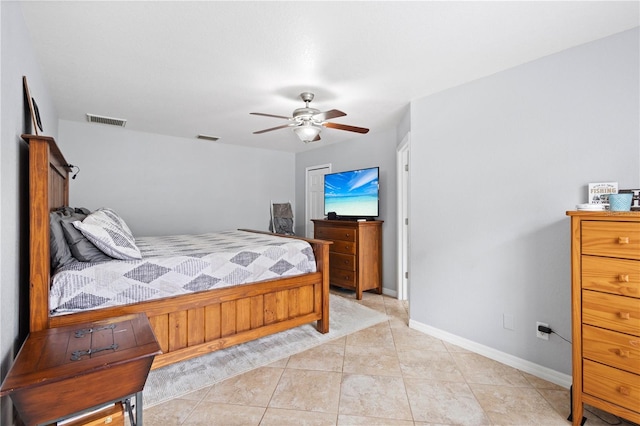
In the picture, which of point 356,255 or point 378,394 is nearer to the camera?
point 378,394

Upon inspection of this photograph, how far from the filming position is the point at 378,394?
1.92m

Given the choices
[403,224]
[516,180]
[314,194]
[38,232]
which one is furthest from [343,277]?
[38,232]

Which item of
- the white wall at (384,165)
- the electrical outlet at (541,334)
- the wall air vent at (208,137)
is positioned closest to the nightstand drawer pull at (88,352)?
the electrical outlet at (541,334)

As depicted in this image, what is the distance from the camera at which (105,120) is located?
3729 millimetres

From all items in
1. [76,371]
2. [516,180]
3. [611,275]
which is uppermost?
[516,180]

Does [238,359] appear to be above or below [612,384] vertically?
below

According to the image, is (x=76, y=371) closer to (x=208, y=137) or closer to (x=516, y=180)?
(x=516, y=180)

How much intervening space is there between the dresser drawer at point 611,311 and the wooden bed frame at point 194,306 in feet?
6.20

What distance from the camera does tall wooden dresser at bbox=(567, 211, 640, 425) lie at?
146cm

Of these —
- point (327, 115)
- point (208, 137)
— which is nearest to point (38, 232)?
point (327, 115)

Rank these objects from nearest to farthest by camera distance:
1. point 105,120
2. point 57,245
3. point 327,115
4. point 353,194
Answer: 1. point 57,245
2. point 327,115
3. point 105,120
4. point 353,194

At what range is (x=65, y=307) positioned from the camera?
1.70 metres

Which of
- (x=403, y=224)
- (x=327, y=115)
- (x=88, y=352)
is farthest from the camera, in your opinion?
(x=403, y=224)

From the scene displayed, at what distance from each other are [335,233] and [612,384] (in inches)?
122
